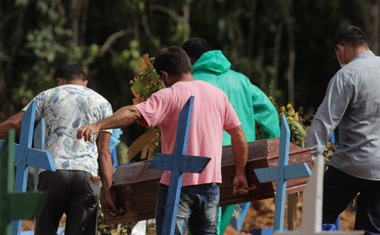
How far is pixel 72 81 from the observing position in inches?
290

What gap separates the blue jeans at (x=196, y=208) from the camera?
627 cm

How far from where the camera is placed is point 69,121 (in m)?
7.07

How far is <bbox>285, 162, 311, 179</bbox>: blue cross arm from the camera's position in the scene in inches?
257

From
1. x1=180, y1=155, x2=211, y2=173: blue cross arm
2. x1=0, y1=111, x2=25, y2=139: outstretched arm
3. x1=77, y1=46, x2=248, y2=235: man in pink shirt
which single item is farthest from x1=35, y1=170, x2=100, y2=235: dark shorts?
x1=180, y1=155, x2=211, y2=173: blue cross arm

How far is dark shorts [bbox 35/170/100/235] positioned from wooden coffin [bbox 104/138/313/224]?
0.19 metres

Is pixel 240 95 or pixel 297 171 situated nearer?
pixel 297 171

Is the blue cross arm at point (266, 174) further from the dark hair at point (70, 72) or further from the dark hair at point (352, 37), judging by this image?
the dark hair at point (70, 72)

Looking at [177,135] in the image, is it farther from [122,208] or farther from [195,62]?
[195,62]

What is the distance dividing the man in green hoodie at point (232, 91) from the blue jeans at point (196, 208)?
164cm

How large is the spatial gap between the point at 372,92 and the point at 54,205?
228cm

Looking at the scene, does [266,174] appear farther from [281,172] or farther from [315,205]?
[315,205]

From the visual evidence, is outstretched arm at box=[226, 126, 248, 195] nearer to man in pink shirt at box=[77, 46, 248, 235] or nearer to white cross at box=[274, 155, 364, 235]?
man in pink shirt at box=[77, 46, 248, 235]

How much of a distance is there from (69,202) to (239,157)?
1.29 metres

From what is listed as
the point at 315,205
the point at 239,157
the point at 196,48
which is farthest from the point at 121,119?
the point at 196,48
